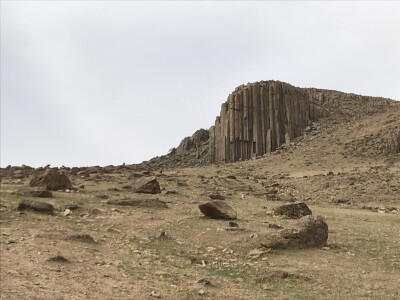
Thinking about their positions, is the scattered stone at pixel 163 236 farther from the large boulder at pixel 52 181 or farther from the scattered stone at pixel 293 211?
the large boulder at pixel 52 181

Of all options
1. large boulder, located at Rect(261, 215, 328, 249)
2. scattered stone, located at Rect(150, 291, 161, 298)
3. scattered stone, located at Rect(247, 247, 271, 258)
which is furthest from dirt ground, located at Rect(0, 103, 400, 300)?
large boulder, located at Rect(261, 215, 328, 249)

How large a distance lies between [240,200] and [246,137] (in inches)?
1413

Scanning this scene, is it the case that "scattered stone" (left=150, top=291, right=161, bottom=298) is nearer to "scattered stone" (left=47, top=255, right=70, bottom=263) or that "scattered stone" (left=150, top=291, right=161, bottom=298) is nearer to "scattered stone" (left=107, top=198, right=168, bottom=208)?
"scattered stone" (left=47, top=255, right=70, bottom=263)

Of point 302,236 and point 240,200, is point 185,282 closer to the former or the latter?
point 302,236

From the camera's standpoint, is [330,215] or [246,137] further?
[246,137]

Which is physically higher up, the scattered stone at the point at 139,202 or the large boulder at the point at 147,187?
the large boulder at the point at 147,187

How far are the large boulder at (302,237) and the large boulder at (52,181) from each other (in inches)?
566

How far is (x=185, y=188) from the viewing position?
28.3 meters

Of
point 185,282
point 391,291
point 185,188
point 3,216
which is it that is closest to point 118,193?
point 185,188

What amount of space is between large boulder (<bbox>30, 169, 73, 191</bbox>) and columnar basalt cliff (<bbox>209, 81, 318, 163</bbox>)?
3735cm

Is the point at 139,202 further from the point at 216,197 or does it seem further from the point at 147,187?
the point at 216,197

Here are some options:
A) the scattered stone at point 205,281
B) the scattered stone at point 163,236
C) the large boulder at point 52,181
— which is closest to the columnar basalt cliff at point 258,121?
the large boulder at point 52,181

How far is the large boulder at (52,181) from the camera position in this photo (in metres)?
23.0

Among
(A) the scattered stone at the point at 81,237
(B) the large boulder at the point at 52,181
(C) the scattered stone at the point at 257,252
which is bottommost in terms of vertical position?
(C) the scattered stone at the point at 257,252
